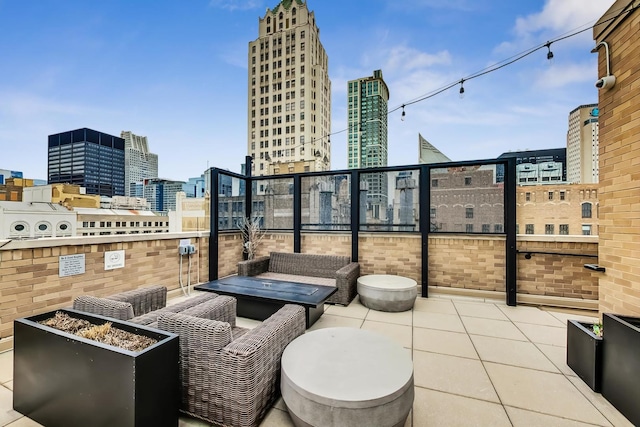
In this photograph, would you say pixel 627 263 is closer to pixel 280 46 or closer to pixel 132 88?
pixel 132 88

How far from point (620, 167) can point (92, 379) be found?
164 inches

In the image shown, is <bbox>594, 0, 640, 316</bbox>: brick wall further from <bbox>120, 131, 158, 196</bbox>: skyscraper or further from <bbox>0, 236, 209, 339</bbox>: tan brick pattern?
<bbox>120, 131, 158, 196</bbox>: skyscraper

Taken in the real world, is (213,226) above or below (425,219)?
below

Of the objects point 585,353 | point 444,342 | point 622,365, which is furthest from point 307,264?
point 622,365

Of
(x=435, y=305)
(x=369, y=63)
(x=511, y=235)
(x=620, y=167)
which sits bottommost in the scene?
(x=435, y=305)

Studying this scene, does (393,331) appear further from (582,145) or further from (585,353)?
(582,145)

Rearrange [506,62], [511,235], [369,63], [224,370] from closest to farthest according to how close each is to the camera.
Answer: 1. [224,370]
2. [506,62]
3. [511,235]
4. [369,63]

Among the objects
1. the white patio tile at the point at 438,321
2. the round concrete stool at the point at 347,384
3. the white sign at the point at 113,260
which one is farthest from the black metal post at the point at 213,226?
the white patio tile at the point at 438,321

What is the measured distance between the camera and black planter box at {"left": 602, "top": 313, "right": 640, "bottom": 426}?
5.03 feet

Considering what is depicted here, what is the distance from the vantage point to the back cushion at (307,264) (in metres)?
4.41

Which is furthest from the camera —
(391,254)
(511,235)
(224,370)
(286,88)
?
(286,88)

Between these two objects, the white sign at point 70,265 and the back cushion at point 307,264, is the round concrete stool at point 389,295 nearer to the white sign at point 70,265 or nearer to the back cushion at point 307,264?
the back cushion at point 307,264

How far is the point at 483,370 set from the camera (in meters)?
2.13

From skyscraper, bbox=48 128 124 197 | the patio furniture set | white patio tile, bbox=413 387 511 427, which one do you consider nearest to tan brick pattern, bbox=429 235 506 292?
white patio tile, bbox=413 387 511 427
